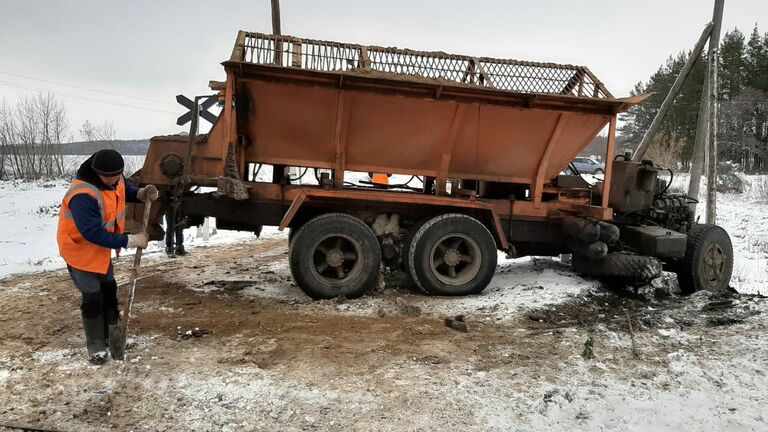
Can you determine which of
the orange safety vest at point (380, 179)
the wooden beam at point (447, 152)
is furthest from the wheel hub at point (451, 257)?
the orange safety vest at point (380, 179)

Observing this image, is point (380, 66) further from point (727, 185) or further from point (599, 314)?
point (727, 185)

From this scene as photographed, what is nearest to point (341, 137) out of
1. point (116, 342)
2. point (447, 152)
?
point (447, 152)

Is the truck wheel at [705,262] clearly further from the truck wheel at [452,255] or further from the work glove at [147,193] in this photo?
the work glove at [147,193]

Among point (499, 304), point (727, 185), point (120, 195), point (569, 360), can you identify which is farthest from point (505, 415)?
point (727, 185)

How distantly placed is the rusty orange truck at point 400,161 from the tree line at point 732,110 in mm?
27757

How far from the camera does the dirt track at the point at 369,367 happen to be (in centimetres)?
297

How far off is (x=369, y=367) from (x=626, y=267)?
3965 millimetres

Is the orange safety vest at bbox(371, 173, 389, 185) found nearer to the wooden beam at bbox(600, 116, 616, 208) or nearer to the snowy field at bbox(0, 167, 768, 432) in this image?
the snowy field at bbox(0, 167, 768, 432)

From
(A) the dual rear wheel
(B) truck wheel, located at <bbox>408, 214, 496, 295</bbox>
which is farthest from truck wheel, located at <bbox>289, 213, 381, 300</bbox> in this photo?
(B) truck wheel, located at <bbox>408, 214, 496, 295</bbox>

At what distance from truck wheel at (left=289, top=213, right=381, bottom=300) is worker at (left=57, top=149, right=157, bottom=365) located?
A: 6.12 ft

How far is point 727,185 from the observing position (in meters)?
22.4

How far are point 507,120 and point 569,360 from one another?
3041 millimetres

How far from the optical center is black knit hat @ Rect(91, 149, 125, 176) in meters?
3.65

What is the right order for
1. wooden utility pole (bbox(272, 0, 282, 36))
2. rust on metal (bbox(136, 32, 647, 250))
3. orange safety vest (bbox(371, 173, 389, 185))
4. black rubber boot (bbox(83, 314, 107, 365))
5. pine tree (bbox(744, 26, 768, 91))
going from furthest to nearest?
pine tree (bbox(744, 26, 768, 91)) < wooden utility pole (bbox(272, 0, 282, 36)) < orange safety vest (bbox(371, 173, 389, 185)) < rust on metal (bbox(136, 32, 647, 250)) < black rubber boot (bbox(83, 314, 107, 365))
